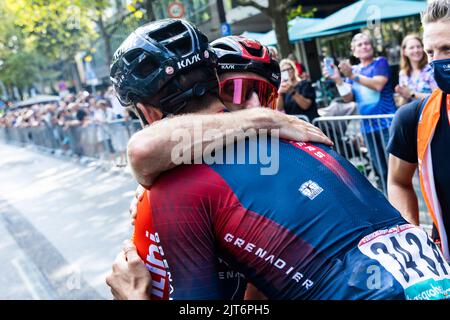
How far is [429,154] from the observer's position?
2.07 meters

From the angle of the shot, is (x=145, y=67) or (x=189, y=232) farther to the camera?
(x=145, y=67)

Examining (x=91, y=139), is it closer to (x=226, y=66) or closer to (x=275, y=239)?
(x=226, y=66)

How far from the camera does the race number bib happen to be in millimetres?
1341

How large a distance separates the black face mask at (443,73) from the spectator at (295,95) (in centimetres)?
416

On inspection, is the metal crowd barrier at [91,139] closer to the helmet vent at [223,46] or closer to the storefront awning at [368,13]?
the storefront awning at [368,13]

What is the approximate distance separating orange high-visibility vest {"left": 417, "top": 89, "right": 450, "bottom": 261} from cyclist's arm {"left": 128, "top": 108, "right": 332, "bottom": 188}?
2.31ft

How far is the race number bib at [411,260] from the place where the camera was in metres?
1.34

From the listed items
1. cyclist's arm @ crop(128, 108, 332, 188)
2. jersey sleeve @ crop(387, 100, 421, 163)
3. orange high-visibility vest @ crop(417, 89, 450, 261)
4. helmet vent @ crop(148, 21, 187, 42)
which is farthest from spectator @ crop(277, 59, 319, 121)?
cyclist's arm @ crop(128, 108, 332, 188)

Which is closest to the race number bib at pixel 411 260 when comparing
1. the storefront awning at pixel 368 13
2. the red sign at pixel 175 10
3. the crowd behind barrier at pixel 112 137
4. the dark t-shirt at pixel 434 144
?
the dark t-shirt at pixel 434 144

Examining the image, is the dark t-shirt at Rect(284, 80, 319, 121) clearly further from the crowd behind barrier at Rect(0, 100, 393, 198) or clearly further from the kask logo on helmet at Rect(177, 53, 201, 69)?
the kask logo on helmet at Rect(177, 53, 201, 69)

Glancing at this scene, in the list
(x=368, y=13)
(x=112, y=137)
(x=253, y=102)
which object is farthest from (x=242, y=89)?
(x=368, y=13)

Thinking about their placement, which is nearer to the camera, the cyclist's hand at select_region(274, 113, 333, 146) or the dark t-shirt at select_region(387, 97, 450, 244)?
the cyclist's hand at select_region(274, 113, 333, 146)

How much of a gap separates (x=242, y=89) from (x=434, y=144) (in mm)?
910
